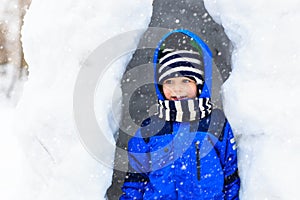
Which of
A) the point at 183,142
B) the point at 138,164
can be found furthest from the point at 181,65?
the point at 138,164

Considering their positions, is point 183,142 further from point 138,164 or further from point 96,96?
point 96,96

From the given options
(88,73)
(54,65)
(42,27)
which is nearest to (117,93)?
(88,73)

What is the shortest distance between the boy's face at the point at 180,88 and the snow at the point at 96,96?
19 cm

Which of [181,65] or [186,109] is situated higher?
[181,65]

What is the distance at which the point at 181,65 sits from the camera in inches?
60.4

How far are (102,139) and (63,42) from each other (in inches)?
15.4

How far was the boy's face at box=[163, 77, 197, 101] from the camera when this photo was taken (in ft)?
5.07

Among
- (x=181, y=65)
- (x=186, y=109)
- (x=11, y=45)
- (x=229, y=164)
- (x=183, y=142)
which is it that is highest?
(x=11, y=45)

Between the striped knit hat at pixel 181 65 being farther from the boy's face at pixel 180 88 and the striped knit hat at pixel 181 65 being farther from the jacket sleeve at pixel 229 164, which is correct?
the jacket sleeve at pixel 229 164

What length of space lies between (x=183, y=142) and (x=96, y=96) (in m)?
0.37

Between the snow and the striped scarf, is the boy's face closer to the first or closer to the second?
the striped scarf

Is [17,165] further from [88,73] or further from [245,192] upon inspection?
[245,192]

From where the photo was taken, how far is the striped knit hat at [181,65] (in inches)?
60.3

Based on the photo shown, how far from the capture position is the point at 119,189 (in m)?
1.83
